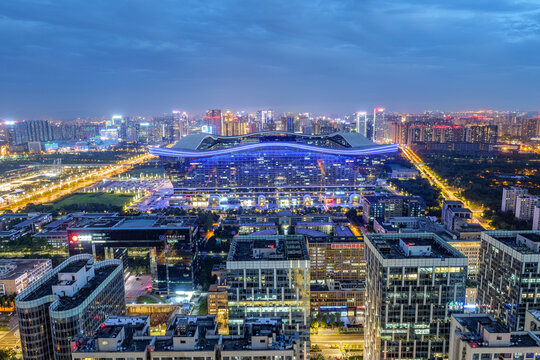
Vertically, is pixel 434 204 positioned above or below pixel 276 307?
below

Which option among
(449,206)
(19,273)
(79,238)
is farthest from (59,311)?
(449,206)

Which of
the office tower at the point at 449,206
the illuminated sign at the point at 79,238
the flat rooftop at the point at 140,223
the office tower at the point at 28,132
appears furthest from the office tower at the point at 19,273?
the office tower at the point at 28,132

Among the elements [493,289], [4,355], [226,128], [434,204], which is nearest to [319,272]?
[493,289]

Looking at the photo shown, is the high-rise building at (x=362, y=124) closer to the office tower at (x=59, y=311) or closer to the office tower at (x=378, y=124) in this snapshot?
the office tower at (x=378, y=124)

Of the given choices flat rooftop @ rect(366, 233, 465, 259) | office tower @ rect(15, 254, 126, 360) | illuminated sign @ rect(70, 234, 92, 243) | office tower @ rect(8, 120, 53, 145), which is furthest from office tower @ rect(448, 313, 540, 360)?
office tower @ rect(8, 120, 53, 145)

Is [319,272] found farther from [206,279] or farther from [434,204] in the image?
[434,204]

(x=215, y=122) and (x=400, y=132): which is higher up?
(x=215, y=122)

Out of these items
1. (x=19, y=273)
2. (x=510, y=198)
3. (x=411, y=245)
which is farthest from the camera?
(x=510, y=198)

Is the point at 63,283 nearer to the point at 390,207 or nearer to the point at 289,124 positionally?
the point at 390,207

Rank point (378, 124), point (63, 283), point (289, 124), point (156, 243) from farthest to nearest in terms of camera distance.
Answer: point (378, 124) → point (289, 124) → point (156, 243) → point (63, 283)
